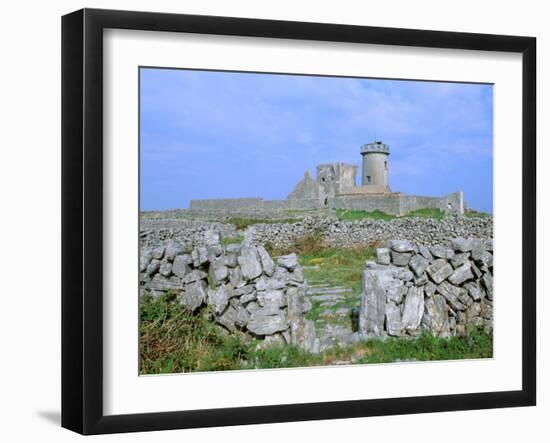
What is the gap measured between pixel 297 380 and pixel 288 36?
9.77 ft

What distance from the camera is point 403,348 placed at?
30.4 feet

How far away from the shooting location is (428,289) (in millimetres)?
9477

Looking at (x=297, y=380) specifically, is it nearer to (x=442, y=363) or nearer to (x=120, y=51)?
(x=442, y=363)

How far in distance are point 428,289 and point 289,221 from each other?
1550mm

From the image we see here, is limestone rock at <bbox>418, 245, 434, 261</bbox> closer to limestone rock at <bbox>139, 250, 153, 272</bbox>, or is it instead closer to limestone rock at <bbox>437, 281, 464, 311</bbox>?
limestone rock at <bbox>437, 281, 464, 311</bbox>

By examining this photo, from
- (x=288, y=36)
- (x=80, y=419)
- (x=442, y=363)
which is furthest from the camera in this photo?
(x=442, y=363)

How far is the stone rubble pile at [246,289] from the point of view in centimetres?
873

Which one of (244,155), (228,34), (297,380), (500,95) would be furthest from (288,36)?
(297,380)

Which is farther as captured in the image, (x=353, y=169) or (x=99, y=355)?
(x=353, y=169)

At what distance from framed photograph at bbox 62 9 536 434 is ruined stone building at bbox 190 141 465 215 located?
0.02 m

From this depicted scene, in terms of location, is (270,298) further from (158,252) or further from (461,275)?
(461,275)

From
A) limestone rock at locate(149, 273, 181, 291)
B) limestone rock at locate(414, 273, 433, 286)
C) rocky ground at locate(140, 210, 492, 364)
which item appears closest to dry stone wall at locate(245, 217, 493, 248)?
rocky ground at locate(140, 210, 492, 364)

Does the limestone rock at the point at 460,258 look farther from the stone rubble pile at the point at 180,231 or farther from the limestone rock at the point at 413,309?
the stone rubble pile at the point at 180,231

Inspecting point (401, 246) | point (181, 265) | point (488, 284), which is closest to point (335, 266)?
point (401, 246)
